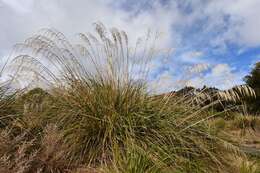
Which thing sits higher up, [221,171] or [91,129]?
[91,129]

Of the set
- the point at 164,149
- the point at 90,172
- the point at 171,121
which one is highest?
the point at 171,121

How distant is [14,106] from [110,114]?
4.15 ft

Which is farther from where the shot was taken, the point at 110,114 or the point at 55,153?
the point at 110,114

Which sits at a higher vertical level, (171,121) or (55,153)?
(171,121)

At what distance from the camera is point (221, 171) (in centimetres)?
481

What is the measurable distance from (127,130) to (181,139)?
0.61 m

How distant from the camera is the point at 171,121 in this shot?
5109 millimetres

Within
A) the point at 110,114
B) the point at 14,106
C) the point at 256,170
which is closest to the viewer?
the point at 256,170

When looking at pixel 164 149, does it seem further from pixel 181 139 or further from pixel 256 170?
pixel 256 170

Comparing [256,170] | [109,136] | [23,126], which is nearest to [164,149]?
[109,136]

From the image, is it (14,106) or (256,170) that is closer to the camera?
(256,170)

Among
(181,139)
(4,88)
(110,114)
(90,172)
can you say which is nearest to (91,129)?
(110,114)

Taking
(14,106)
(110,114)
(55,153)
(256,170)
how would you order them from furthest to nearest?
1. (14,106)
2. (110,114)
3. (256,170)
4. (55,153)

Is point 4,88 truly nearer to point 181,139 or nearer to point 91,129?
point 91,129
